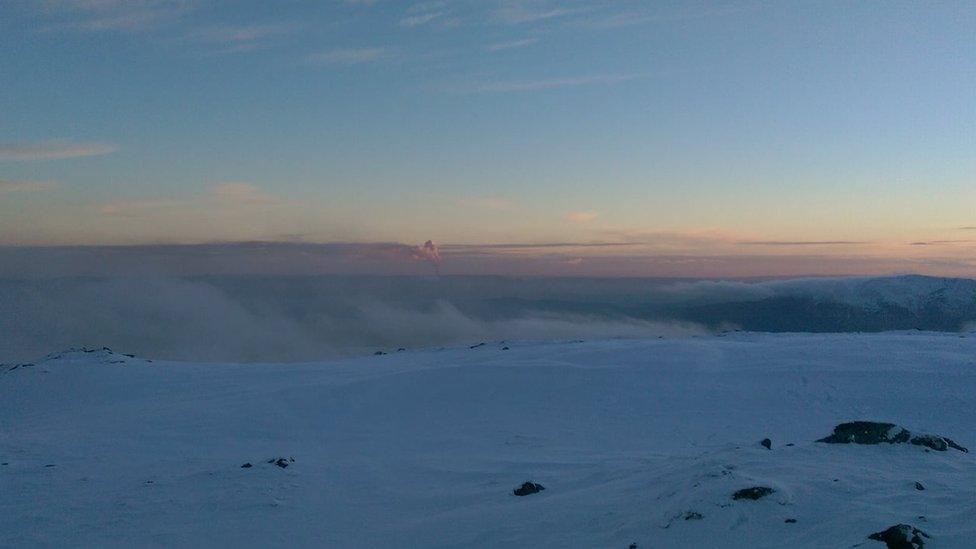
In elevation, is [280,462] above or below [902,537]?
below

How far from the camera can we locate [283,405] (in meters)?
20.7

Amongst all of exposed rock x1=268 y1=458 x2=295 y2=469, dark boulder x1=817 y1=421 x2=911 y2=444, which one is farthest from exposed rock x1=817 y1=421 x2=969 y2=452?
exposed rock x1=268 y1=458 x2=295 y2=469

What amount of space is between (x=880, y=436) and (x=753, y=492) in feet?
14.3

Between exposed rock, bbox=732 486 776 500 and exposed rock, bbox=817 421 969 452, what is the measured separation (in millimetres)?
3879

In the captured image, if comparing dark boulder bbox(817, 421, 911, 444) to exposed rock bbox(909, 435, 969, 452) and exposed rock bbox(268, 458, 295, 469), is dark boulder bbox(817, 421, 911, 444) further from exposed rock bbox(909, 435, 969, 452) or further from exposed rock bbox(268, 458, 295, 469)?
exposed rock bbox(268, 458, 295, 469)

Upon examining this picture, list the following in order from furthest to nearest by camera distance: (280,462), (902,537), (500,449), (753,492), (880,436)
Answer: (500,449) → (280,462) → (880,436) → (753,492) → (902,537)

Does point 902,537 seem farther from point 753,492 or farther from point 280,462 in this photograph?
point 280,462

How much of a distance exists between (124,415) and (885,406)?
20720 mm

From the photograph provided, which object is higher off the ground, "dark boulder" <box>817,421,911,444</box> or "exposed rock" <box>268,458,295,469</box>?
"dark boulder" <box>817,421,911,444</box>

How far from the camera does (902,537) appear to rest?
723 cm

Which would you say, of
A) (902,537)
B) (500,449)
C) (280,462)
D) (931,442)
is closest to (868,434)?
(931,442)

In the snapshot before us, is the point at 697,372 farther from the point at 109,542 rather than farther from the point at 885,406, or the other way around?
the point at 109,542

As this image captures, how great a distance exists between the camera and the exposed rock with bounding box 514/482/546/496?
37.8 ft

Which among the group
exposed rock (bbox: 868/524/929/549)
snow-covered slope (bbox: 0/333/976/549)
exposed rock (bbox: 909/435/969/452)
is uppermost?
exposed rock (bbox: 868/524/929/549)
